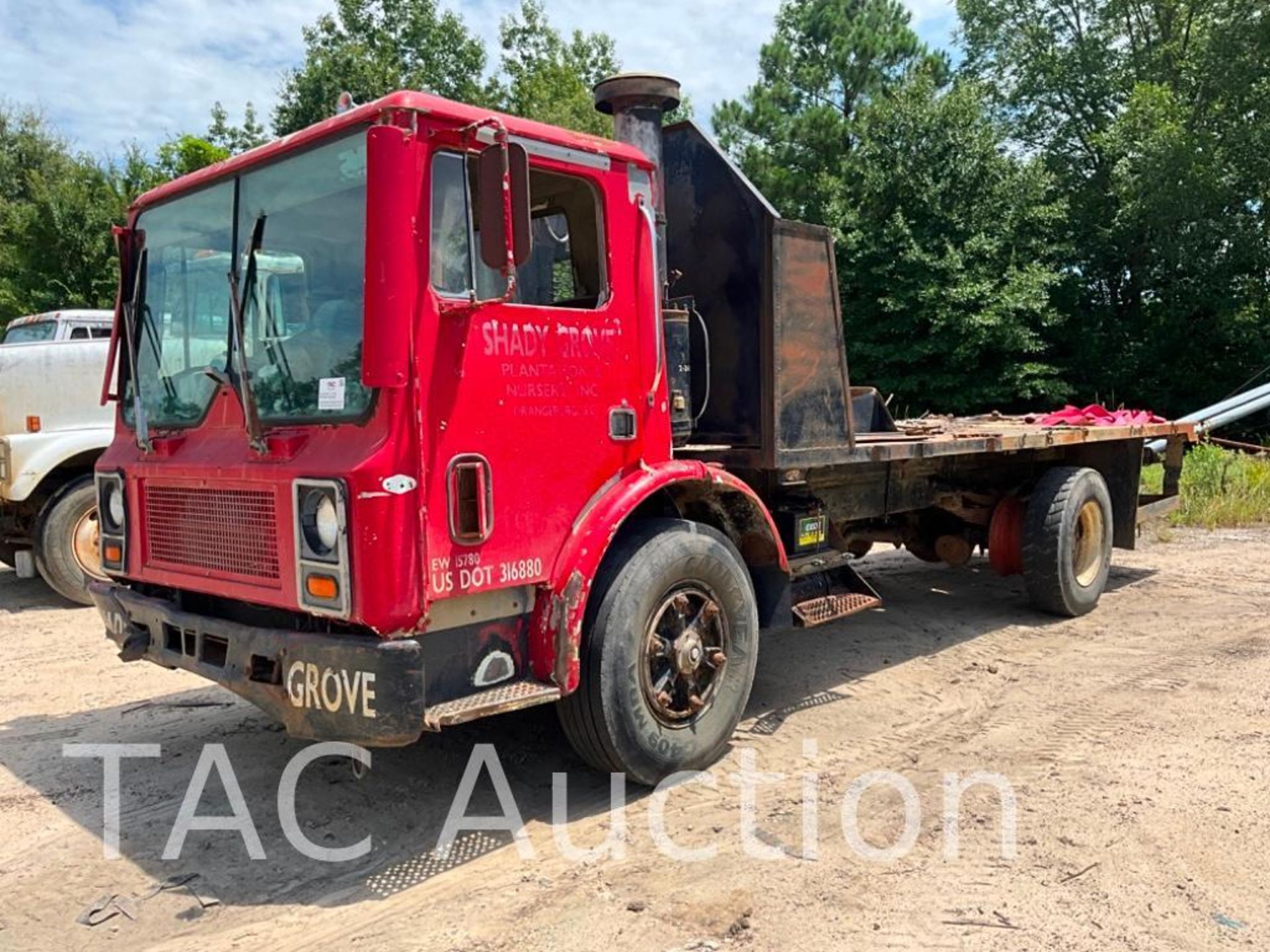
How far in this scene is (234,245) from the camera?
399cm

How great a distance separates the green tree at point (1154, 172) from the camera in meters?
20.2

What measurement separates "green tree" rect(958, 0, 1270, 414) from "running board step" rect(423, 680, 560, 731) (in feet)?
67.7

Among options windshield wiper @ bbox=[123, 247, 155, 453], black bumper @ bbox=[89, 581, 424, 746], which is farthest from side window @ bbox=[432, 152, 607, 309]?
windshield wiper @ bbox=[123, 247, 155, 453]

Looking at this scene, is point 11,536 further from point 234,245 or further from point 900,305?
point 900,305

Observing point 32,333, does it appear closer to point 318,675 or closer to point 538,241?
point 538,241

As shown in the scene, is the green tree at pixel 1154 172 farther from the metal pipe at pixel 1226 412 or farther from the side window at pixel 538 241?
the side window at pixel 538 241

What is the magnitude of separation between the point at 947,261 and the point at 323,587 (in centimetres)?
1897

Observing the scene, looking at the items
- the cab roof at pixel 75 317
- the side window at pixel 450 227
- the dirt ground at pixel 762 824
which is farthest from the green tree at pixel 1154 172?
the side window at pixel 450 227

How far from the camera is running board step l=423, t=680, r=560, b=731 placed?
11.4ft

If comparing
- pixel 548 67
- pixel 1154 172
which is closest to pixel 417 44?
pixel 548 67

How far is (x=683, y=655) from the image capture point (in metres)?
4.29

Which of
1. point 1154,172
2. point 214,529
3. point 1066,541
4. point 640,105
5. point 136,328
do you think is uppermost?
point 1154,172

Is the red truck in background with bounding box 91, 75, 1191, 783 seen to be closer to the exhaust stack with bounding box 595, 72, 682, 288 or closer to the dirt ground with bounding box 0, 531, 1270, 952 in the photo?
the exhaust stack with bounding box 595, 72, 682, 288

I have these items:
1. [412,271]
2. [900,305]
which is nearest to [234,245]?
[412,271]
